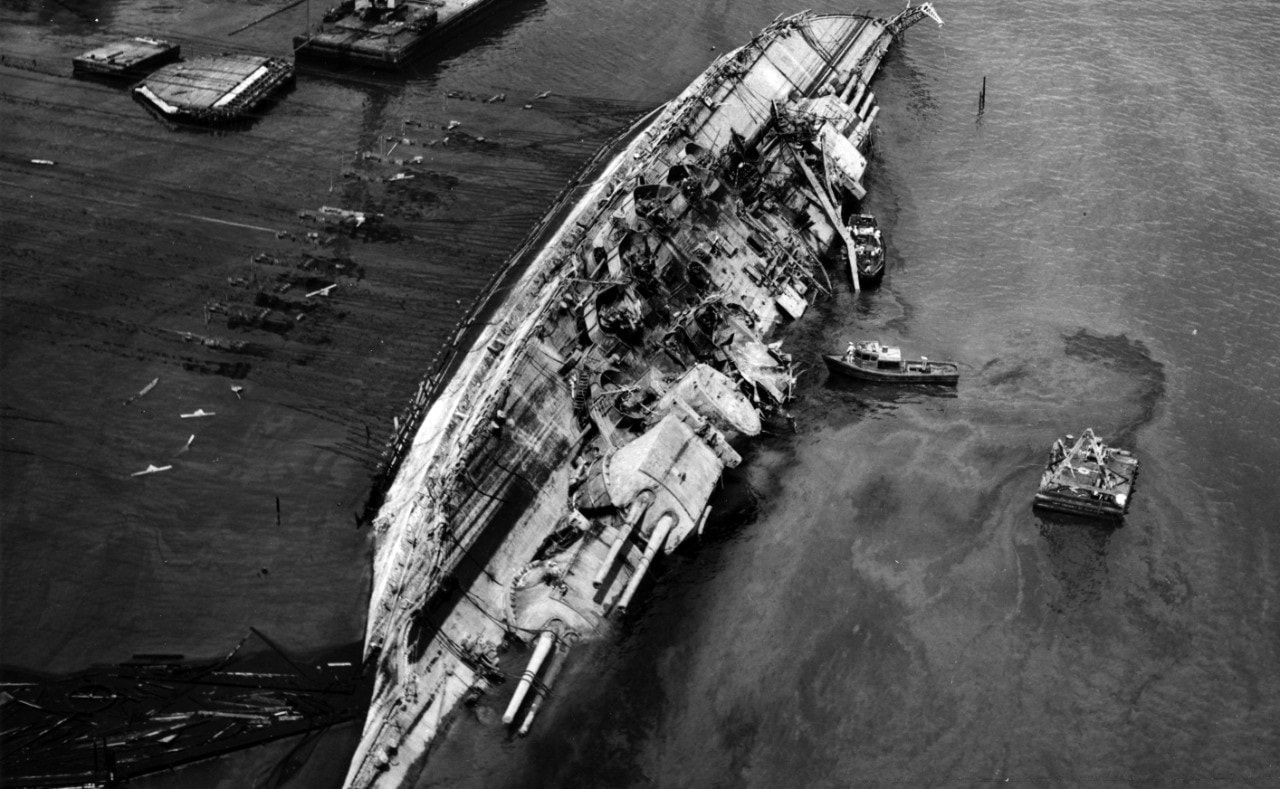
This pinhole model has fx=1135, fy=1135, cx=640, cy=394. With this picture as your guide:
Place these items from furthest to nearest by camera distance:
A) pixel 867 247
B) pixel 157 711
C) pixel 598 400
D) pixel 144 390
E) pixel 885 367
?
pixel 867 247
pixel 885 367
pixel 144 390
pixel 598 400
pixel 157 711

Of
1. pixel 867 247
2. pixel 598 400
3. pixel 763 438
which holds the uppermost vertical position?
pixel 867 247

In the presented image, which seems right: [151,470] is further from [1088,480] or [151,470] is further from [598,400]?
[1088,480]

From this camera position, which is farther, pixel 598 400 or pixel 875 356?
pixel 875 356

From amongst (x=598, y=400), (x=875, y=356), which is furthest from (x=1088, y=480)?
(x=598, y=400)

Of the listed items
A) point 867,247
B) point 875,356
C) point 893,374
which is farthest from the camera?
point 867,247

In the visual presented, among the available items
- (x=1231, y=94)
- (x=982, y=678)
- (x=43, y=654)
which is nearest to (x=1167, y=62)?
(x=1231, y=94)

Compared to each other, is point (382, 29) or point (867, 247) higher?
point (382, 29)
